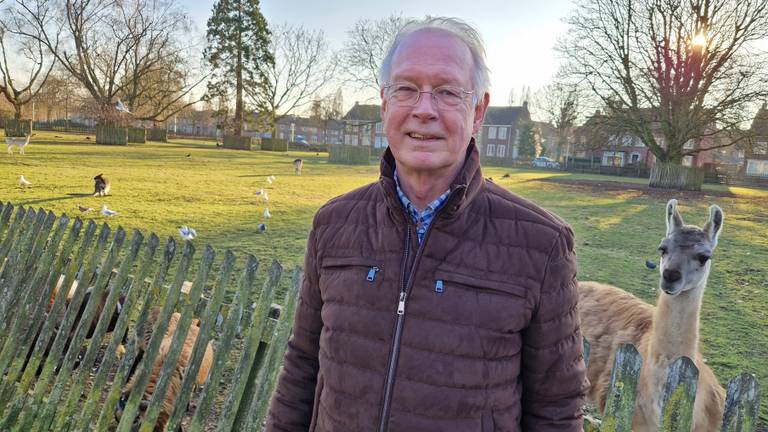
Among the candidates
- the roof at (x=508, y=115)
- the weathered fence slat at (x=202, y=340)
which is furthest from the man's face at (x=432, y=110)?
the roof at (x=508, y=115)

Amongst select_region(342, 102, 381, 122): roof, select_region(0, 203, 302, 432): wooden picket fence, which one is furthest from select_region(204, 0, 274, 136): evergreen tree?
select_region(0, 203, 302, 432): wooden picket fence

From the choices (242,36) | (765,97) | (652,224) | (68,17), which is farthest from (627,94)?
(68,17)

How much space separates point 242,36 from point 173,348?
183 feet

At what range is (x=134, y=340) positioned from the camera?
11.5ft

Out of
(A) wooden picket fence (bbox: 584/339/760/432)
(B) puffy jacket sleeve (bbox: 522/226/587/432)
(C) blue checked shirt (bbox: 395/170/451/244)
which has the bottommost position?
(A) wooden picket fence (bbox: 584/339/760/432)

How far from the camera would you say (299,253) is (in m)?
8.94

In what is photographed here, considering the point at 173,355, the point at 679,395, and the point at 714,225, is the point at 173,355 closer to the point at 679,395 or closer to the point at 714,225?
the point at 679,395

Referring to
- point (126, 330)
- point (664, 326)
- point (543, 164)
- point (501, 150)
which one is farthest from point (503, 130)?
point (126, 330)

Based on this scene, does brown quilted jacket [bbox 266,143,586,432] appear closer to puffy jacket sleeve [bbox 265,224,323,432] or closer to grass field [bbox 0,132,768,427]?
puffy jacket sleeve [bbox 265,224,323,432]

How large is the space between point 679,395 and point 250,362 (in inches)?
86.1

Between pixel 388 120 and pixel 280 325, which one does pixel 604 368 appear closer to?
pixel 280 325

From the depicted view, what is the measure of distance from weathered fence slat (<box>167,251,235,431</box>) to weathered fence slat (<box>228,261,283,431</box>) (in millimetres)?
302

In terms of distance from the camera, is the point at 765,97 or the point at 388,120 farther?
the point at 765,97

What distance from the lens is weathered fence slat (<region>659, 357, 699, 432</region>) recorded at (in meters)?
1.84
